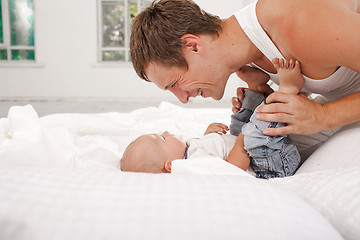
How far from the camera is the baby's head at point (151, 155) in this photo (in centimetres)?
A: 143

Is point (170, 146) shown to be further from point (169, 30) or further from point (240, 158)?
point (169, 30)

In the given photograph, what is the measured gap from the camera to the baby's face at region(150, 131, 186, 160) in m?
1.50

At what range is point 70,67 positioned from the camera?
6160mm

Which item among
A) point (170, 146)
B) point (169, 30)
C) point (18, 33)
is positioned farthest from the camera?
point (18, 33)

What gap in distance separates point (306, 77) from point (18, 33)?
251 inches

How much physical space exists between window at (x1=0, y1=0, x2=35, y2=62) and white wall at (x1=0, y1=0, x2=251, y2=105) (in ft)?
1.50

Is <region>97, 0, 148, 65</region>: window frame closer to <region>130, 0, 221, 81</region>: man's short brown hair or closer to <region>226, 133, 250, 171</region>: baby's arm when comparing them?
<region>130, 0, 221, 81</region>: man's short brown hair

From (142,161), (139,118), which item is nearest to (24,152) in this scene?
(142,161)

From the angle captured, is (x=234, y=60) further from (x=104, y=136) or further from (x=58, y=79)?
(x=58, y=79)

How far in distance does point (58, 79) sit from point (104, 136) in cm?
463

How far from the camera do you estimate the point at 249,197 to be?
74 cm

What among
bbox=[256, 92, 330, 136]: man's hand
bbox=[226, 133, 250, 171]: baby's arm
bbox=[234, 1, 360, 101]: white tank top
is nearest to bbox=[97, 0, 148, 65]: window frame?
bbox=[234, 1, 360, 101]: white tank top

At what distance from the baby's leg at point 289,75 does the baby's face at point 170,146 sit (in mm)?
519

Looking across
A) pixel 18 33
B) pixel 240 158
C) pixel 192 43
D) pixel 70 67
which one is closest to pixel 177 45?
pixel 192 43
